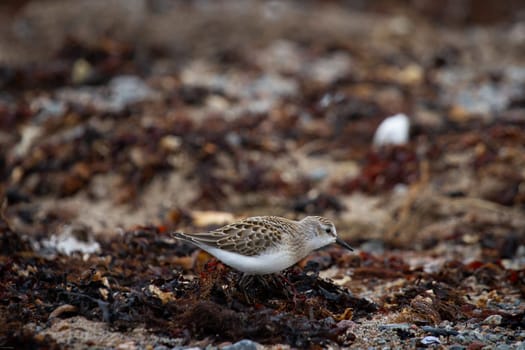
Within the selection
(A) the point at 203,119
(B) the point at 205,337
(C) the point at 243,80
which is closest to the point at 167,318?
(B) the point at 205,337

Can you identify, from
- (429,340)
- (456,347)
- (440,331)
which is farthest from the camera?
(440,331)

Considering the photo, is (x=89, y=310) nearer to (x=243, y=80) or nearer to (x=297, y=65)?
(x=243, y=80)

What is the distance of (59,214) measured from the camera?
7.68 m

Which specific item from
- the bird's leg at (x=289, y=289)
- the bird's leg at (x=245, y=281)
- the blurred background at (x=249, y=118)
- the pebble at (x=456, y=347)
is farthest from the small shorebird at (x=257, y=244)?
the blurred background at (x=249, y=118)

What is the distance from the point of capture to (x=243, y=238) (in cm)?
448

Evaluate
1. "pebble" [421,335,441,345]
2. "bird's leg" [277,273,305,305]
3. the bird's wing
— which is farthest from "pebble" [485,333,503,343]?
the bird's wing

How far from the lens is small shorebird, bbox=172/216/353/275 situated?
4402 mm

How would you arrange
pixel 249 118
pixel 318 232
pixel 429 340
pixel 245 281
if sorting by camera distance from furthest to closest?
pixel 249 118 < pixel 318 232 < pixel 245 281 < pixel 429 340

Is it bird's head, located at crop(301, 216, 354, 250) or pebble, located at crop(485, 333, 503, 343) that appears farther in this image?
bird's head, located at crop(301, 216, 354, 250)

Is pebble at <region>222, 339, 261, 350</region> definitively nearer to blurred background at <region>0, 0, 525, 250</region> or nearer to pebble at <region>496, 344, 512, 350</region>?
pebble at <region>496, 344, 512, 350</region>

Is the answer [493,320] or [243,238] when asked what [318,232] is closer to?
[243,238]

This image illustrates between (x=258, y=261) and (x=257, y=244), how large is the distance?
0.12 metres

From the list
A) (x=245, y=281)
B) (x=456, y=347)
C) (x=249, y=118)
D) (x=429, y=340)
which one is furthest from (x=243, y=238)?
(x=249, y=118)

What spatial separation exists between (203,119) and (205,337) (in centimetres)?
567
